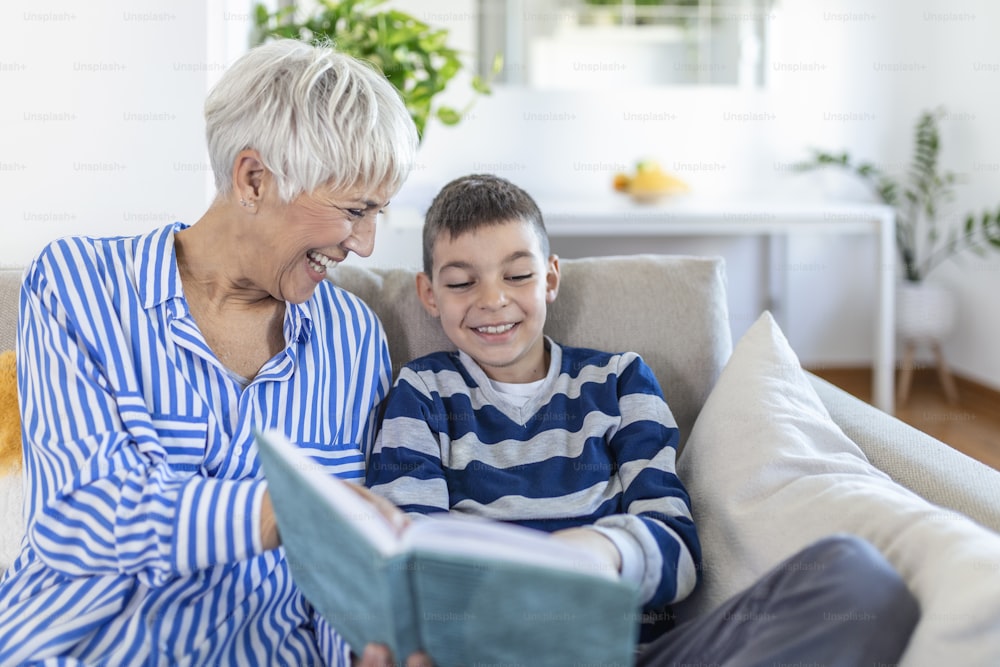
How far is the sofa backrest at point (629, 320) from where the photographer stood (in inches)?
61.7

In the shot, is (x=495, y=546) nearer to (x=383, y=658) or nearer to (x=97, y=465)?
(x=383, y=658)

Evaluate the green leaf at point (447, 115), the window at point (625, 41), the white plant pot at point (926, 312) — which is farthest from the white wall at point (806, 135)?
the green leaf at point (447, 115)

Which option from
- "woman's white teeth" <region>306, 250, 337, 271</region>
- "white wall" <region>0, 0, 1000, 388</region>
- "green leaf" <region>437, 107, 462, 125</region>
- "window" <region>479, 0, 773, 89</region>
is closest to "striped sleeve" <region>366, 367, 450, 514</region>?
"woman's white teeth" <region>306, 250, 337, 271</region>

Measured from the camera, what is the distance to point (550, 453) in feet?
4.49

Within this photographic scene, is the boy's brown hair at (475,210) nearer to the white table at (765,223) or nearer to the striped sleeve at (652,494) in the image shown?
the striped sleeve at (652,494)

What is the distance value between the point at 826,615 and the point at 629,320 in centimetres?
70

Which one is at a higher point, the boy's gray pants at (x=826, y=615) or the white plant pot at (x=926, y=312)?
the boy's gray pants at (x=826, y=615)

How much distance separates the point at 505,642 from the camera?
0.88m

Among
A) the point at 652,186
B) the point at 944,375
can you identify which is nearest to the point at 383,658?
the point at 652,186

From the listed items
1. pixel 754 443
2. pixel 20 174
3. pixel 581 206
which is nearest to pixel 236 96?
pixel 20 174

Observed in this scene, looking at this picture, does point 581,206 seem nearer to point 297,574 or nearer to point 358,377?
point 358,377

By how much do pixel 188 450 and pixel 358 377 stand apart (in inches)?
11.0

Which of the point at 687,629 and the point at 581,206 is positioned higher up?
the point at 581,206

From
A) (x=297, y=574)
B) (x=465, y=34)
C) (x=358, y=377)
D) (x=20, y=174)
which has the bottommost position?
(x=297, y=574)
